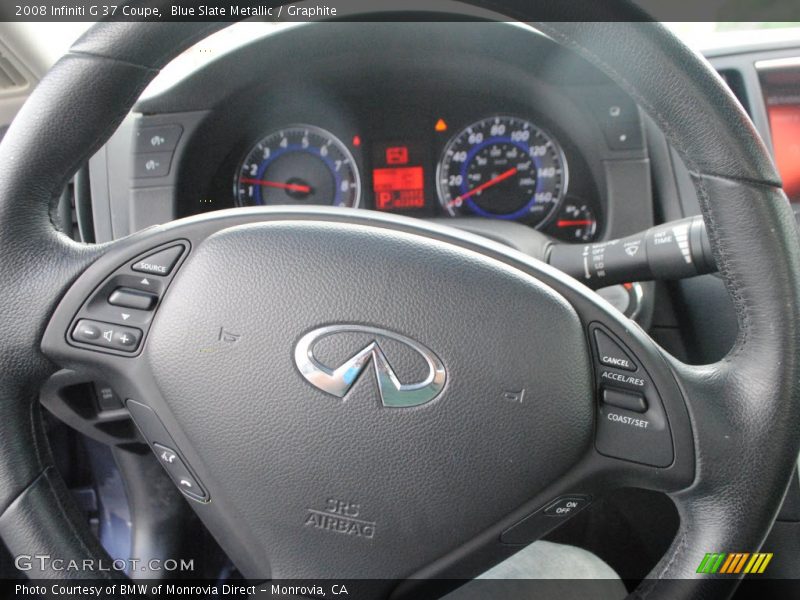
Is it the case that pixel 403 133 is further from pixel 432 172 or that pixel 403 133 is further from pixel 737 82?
pixel 737 82

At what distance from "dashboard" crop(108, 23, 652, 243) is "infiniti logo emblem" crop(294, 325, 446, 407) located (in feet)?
2.94

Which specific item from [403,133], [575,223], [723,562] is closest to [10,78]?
[403,133]

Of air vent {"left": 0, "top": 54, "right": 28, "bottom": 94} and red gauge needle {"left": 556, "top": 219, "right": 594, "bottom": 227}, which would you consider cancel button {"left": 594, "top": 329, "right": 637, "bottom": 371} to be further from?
air vent {"left": 0, "top": 54, "right": 28, "bottom": 94}

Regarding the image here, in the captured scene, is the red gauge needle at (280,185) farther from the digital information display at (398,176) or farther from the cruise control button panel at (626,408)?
the cruise control button panel at (626,408)

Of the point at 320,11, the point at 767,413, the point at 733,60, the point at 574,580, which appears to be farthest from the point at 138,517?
the point at 733,60

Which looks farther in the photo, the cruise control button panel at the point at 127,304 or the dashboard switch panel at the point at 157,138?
the dashboard switch panel at the point at 157,138

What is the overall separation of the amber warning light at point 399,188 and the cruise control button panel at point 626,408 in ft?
3.59

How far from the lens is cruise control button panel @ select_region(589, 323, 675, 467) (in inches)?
31.7

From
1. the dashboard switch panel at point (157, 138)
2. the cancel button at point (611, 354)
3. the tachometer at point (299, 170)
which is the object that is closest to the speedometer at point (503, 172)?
the tachometer at point (299, 170)

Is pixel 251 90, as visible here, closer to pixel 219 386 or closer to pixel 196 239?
pixel 196 239

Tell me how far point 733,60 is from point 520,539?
1.27 m

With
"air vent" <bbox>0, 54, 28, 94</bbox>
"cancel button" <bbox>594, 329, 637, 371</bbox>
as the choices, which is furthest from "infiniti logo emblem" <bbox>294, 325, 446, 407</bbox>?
"air vent" <bbox>0, 54, 28, 94</bbox>

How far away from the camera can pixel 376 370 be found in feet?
2.68

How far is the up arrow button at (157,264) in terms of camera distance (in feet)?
2.89
